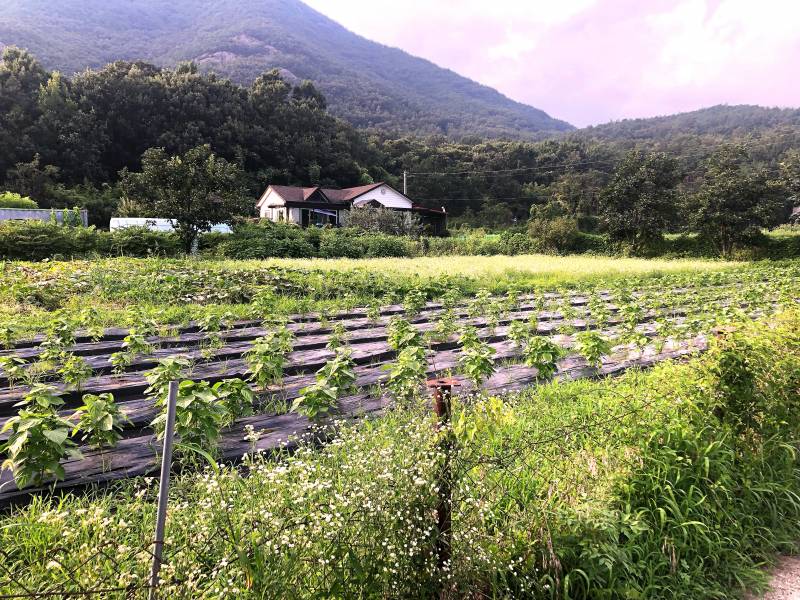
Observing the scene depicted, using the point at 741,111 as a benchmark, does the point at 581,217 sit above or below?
below

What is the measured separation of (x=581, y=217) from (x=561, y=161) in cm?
1700

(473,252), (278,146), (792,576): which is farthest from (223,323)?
(278,146)

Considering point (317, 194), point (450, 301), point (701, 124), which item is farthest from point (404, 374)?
point (701, 124)

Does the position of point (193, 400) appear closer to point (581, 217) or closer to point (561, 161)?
point (581, 217)

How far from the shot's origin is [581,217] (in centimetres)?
3838

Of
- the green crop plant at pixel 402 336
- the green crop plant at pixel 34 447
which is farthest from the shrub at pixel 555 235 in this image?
the green crop plant at pixel 34 447

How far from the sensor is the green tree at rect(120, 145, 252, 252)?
Answer: 58.9 ft

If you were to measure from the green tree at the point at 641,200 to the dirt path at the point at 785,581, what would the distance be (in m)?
28.6

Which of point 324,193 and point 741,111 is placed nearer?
point 324,193

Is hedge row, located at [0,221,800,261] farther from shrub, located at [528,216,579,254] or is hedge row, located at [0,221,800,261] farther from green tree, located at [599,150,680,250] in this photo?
green tree, located at [599,150,680,250]

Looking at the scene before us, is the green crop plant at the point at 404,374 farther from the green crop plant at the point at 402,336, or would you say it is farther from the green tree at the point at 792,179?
the green tree at the point at 792,179

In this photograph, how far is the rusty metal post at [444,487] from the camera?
1.93 meters

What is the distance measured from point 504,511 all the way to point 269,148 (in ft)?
165

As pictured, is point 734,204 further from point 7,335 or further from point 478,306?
point 7,335
